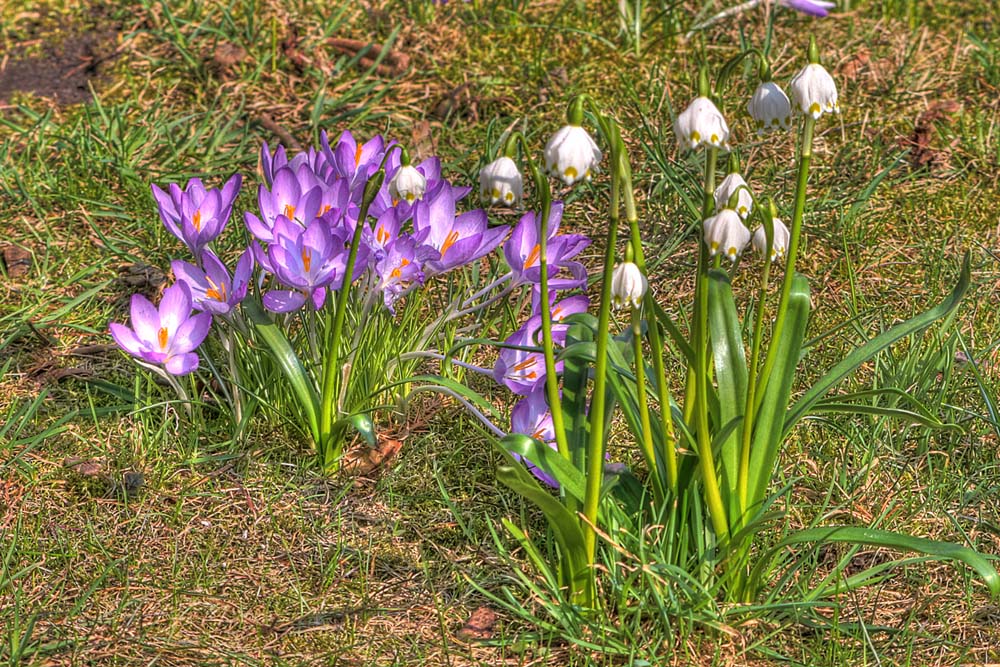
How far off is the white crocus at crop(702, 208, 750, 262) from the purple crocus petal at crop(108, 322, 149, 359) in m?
1.16

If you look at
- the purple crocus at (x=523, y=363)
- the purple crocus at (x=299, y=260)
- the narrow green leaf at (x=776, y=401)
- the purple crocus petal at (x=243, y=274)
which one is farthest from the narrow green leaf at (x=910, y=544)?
the purple crocus petal at (x=243, y=274)

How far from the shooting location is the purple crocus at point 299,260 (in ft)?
7.52

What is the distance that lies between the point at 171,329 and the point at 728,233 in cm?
120

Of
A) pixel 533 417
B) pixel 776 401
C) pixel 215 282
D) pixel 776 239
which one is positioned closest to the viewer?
pixel 776 239

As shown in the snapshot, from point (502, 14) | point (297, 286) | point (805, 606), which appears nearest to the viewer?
point (805, 606)

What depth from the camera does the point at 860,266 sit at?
122 inches

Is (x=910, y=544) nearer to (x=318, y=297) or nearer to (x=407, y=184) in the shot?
(x=407, y=184)

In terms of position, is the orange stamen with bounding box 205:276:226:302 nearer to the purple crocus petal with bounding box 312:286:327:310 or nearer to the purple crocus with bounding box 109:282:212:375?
the purple crocus with bounding box 109:282:212:375

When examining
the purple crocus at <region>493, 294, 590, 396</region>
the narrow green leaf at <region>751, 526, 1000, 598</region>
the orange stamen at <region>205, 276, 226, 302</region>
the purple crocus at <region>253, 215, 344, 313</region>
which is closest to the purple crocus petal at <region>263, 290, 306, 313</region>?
the purple crocus at <region>253, 215, 344, 313</region>

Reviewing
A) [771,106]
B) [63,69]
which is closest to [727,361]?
[771,106]

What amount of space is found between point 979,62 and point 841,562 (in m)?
2.27

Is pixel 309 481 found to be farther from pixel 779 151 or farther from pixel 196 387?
pixel 779 151

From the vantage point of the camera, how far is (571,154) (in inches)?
65.8

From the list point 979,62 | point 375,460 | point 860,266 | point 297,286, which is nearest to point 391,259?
point 297,286
